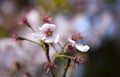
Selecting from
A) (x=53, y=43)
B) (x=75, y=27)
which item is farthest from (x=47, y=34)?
(x=75, y=27)

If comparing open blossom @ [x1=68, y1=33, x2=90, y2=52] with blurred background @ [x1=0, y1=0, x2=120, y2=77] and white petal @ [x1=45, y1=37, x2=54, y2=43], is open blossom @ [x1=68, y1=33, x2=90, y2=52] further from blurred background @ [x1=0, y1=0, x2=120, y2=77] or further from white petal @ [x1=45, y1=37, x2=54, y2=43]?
blurred background @ [x1=0, y1=0, x2=120, y2=77]

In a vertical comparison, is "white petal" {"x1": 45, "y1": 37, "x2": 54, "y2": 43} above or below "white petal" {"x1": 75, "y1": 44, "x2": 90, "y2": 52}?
above

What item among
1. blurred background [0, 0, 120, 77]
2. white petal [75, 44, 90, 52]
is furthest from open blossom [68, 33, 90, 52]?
blurred background [0, 0, 120, 77]

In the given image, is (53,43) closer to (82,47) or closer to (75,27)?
(82,47)

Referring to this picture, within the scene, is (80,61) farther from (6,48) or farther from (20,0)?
(20,0)

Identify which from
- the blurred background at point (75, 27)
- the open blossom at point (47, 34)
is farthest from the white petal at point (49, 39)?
the blurred background at point (75, 27)

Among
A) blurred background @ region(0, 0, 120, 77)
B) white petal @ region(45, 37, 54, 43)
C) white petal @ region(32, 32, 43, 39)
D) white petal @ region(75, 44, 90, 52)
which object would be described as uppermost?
blurred background @ region(0, 0, 120, 77)

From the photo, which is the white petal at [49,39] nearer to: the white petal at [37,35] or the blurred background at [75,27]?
the white petal at [37,35]
